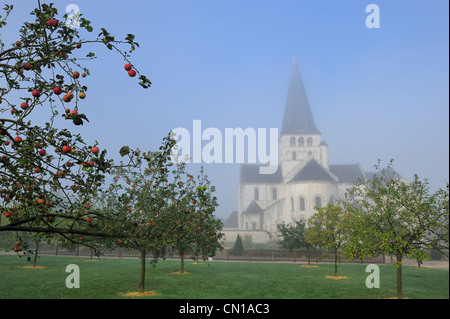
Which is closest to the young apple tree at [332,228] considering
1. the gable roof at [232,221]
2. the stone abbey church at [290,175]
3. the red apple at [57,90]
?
the red apple at [57,90]

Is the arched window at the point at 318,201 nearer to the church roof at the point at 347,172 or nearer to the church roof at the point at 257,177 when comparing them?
the church roof at the point at 347,172

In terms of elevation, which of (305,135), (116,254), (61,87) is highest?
(305,135)

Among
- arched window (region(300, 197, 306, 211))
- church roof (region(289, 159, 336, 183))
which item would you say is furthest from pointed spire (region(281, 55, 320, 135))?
arched window (region(300, 197, 306, 211))

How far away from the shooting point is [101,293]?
48.7 feet

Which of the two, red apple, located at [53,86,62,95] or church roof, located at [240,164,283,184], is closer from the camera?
red apple, located at [53,86,62,95]

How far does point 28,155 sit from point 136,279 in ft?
52.5

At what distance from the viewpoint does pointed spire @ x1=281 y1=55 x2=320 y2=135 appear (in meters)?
89.7

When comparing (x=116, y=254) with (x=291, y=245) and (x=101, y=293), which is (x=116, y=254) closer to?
(x=291, y=245)

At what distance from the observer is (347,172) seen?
275 ft

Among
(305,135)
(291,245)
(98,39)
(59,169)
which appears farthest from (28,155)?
(305,135)

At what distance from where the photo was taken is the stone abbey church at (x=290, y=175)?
236 ft

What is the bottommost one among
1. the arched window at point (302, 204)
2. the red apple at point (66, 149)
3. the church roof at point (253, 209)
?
the church roof at point (253, 209)

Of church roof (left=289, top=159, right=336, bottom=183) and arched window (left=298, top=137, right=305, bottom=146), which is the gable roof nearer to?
church roof (left=289, top=159, right=336, bottom=183)
